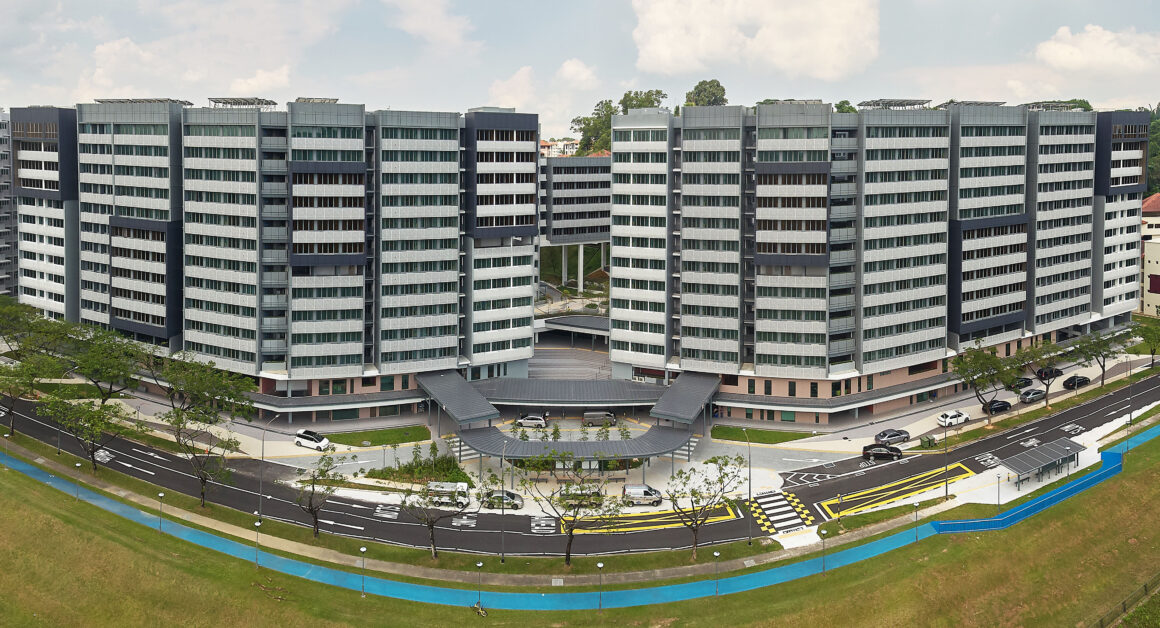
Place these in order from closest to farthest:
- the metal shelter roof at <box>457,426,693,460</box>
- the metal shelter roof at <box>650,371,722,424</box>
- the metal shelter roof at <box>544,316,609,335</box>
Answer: the metal shelter roof at <box>457,426,693,460</box>, the metal shelter roof at <box>650,371,722,424</box>, the metal shelter roof at <box>544,316,609,335</box>

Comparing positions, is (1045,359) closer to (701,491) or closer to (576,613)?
(701,491)

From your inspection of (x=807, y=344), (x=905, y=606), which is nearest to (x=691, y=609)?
(x=905, y=606)

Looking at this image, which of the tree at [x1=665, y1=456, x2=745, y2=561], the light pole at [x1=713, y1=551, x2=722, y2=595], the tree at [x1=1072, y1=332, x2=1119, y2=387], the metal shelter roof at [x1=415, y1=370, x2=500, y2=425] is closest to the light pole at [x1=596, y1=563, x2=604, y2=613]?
the tree at [x1=665, y1=456, x2=745, y2=561]

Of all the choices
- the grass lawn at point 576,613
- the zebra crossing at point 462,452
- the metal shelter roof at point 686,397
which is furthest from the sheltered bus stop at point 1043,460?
the zebra crossing at point 462,452

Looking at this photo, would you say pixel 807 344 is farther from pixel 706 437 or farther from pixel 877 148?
pixel 877 148

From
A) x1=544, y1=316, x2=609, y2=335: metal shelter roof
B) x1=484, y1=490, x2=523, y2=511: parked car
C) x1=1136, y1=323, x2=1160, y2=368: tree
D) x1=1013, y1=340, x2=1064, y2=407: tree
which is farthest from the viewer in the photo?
x1=544, y1=316, x2=609, y2=335: metal shelter roof

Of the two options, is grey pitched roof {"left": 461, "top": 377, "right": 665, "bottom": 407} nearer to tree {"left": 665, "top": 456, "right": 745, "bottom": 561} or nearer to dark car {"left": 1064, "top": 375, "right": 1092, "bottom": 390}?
tree {"left": 665, "top": 456, "right": 745, "bottom": 561}
